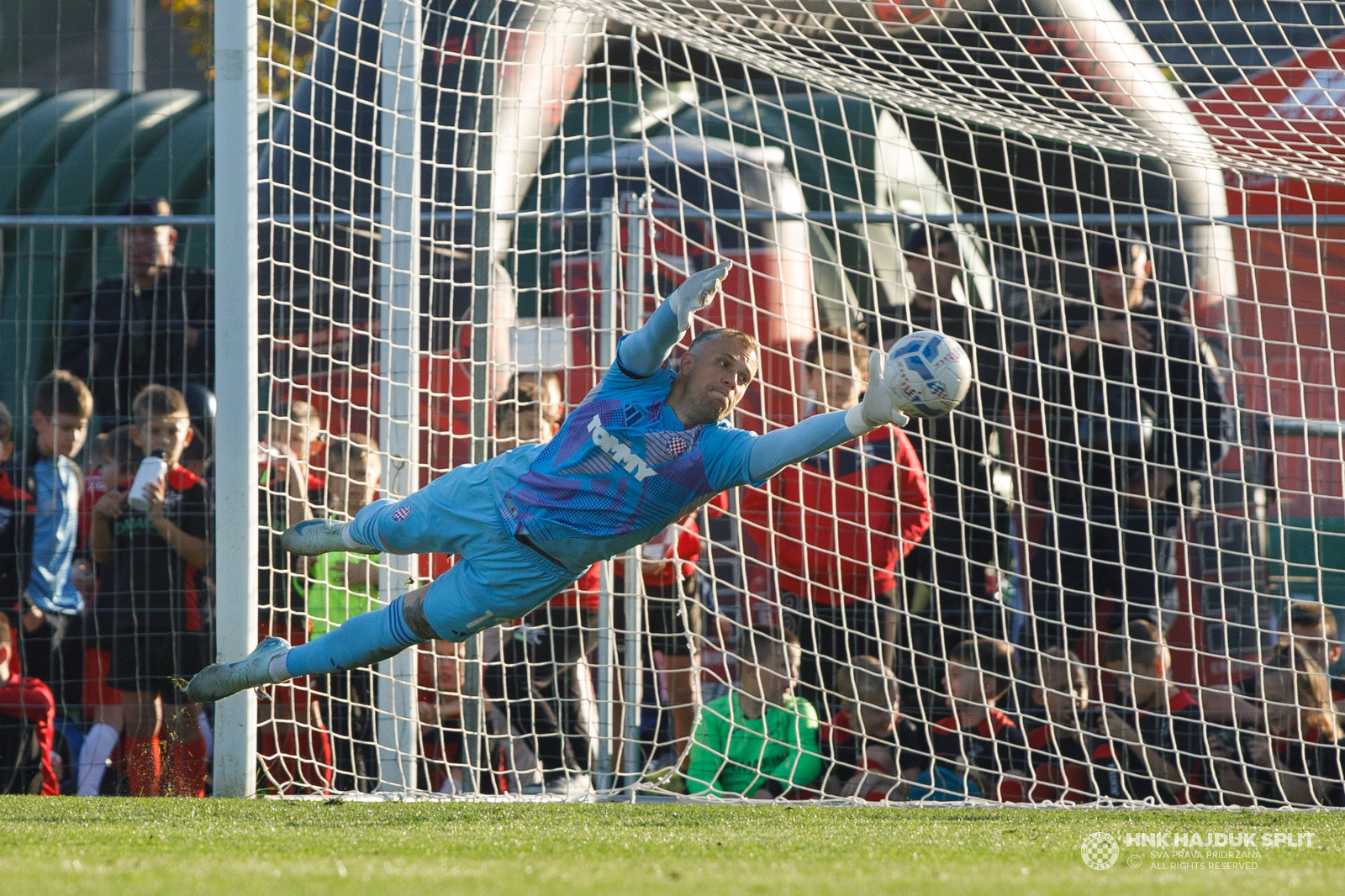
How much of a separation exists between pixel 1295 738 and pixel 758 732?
251cm

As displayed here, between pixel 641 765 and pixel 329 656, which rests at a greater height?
pixel 329 656

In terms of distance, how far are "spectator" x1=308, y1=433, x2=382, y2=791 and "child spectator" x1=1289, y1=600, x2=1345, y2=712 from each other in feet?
14.1

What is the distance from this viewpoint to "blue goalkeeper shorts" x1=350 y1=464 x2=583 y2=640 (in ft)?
15.1

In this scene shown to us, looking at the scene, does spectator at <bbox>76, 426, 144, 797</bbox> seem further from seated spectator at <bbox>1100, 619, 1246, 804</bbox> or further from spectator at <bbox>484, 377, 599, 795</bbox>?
seated spectator at <bbox>1100, 619, 1246, 804</bbox>

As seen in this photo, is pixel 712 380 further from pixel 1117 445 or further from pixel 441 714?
pixel 1117 445

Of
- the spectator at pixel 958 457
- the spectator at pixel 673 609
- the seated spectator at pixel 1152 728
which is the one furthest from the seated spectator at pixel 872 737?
the seated spectator at pixel 1152 728

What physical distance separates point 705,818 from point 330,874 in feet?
6.58

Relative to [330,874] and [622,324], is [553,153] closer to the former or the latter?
[622,324]

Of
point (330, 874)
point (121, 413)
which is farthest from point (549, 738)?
point (330, 874)

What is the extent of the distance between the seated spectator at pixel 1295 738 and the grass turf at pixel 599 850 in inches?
23.9

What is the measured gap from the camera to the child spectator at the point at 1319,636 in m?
6.09

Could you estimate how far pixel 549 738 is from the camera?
6453 millimetres

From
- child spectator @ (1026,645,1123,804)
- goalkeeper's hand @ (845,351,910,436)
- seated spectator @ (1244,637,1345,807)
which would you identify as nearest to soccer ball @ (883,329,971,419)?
goalkeeper's hand @ (845,351,910,436)

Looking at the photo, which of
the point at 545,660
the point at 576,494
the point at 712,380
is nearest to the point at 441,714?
the point at 545,660
